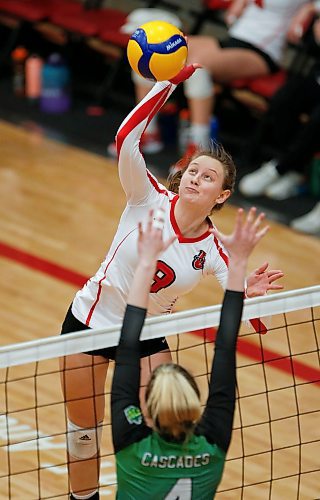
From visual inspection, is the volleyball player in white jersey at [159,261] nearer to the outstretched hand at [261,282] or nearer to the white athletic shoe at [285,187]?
the outstretched hand at [261,282]

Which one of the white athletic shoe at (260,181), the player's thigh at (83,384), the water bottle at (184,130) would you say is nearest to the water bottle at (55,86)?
the water bottle at (184,130)

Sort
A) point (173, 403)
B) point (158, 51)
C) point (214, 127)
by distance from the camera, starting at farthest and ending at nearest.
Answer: point (214, 127) < point (158, 51) < point (173, 403)

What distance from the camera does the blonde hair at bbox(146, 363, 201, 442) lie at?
12.2ft

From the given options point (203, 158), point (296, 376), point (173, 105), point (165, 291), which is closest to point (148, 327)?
point (165, 291)

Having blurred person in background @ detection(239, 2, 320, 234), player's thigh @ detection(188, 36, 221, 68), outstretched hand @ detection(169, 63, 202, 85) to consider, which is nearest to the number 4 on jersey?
outstretched hand @ detection(169, 63, 202, 85)

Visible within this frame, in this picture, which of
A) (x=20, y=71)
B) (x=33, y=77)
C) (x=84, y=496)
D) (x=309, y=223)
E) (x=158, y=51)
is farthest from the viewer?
(x=20, y=71)

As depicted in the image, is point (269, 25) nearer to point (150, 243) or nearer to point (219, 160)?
point (219, 160)

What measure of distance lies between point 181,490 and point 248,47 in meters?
6.86

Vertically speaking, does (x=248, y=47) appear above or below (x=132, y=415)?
below

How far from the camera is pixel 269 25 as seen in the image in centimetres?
1016

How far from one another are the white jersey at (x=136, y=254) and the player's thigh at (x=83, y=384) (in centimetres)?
17

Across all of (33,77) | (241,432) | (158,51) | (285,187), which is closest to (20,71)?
(33,77)

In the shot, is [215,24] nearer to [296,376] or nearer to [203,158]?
[296,376]

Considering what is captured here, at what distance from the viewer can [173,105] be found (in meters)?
11.4
